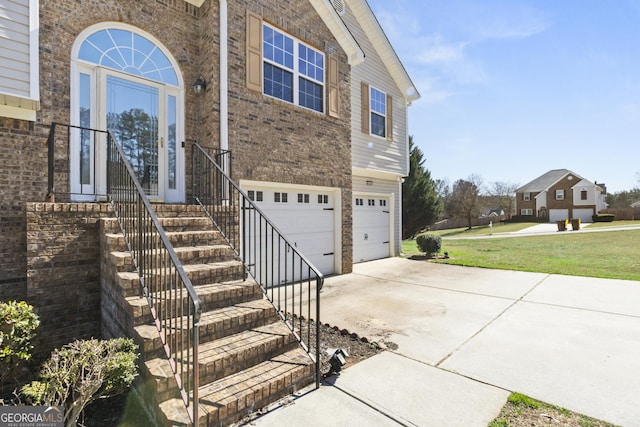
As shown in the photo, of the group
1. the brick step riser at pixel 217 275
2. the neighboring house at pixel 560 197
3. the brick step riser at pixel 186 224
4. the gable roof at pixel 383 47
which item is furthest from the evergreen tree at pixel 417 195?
the neighboring house at pixel 560 197

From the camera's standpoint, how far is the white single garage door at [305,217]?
6785 mm

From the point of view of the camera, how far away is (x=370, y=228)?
34.9 feet

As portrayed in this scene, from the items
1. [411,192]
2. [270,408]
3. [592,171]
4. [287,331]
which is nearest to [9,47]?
[287,331]

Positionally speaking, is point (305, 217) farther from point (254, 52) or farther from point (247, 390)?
point (247, 390)

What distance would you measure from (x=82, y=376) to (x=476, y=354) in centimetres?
387

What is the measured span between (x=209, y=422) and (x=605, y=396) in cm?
344

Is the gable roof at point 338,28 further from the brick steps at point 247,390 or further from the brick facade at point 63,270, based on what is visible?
the brick steps at point 247,390

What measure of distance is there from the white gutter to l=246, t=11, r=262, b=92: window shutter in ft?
A: 1.59

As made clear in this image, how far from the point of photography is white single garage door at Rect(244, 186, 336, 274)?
22.3 feet

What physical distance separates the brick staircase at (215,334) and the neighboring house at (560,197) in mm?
48381

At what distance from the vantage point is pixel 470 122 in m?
17.0

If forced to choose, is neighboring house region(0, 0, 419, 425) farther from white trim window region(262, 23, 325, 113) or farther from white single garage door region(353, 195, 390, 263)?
white single garage door region(353, 195, 390, 263)

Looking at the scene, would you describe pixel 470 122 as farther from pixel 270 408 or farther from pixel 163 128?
pixel 270 408

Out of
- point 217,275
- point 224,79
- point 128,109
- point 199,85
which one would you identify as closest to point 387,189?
point 224,79
